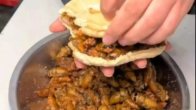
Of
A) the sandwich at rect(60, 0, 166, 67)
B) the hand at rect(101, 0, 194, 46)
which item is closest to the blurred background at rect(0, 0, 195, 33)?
the sandwich at rect(60, 0, 166, 67)

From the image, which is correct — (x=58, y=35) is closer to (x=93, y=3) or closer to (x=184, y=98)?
(x=93, y=3)

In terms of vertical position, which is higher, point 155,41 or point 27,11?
point 27,11

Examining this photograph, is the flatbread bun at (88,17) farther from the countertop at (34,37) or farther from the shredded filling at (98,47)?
the countertop at (34,37)

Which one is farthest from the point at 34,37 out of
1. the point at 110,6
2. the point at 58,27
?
the point at 110,6

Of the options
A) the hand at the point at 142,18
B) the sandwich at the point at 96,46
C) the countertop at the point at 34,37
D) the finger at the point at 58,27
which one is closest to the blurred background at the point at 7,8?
the countertop at the point at 34,37

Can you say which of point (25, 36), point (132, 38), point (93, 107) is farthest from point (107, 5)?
point (25, 36)

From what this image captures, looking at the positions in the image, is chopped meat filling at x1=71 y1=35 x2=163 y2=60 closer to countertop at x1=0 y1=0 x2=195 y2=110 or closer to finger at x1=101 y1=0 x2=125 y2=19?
finger at x1=101 y1=0 x2=125 y2=19
